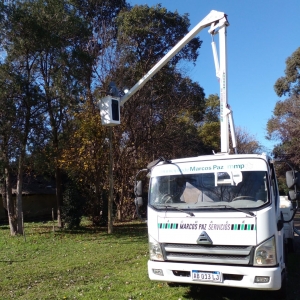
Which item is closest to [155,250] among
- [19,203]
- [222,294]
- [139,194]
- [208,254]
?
[208,254]

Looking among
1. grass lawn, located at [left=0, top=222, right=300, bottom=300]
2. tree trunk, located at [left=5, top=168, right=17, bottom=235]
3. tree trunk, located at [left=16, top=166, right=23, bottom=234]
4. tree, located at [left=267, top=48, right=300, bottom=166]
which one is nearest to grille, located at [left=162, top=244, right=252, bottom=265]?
grass lawn, located at [left=0, top=222, right=300, bottom=300]

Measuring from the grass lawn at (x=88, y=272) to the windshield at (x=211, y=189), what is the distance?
178 centimetres

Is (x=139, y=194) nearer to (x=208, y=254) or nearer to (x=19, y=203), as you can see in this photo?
(x=208, y=254)

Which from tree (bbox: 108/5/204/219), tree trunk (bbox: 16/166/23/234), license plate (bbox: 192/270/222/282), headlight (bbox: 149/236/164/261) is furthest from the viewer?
tree (bbox: 108/5/204/219)

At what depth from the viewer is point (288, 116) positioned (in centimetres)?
3127

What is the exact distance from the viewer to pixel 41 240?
15.0 meters

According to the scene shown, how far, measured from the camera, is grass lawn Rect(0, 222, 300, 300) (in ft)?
24.0

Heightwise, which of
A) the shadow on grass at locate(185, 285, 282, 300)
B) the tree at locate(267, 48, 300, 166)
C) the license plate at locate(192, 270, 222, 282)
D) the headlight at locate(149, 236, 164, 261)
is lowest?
the shadow on grass at locate(185, 285, 282, 300)

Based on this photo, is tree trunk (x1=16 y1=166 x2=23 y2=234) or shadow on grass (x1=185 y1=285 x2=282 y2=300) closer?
shadow on grass (x1=185 y1=285 x2=282 y2=300)

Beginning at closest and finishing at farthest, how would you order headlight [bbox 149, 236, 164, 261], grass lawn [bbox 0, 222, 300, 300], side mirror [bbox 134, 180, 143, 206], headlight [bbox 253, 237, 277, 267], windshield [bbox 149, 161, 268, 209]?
headlight [bbox 253, 237, 277, 267], windshield [bbox 149, 161, 268, 209], headlight [bbox 149, 236, 164, 261], grass lawn [bbox 0, 222, 300, 300], side mirror [bbox 134, 180, 143, 206]

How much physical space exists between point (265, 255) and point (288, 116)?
27.4 m

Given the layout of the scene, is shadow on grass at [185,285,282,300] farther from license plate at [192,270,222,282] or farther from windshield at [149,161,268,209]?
windshield at [149,161,268,209]

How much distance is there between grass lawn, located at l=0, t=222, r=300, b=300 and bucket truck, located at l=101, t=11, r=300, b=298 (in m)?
1.07

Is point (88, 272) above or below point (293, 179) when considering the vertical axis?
below
